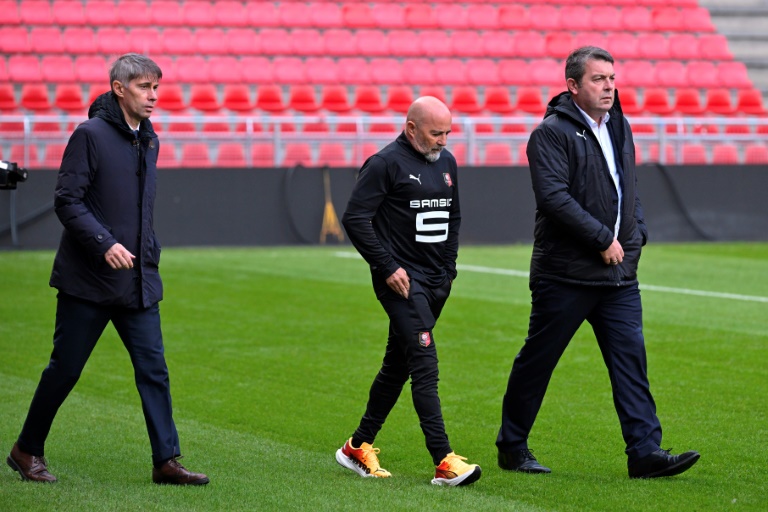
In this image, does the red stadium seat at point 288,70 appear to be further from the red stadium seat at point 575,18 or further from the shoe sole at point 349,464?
the shoe sole at point 349,464

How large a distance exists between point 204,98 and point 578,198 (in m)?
16.7

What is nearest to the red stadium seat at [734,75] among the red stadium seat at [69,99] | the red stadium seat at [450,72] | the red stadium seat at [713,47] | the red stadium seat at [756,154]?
the red stadium seat at [713,47]

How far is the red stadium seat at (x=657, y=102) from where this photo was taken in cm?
2373

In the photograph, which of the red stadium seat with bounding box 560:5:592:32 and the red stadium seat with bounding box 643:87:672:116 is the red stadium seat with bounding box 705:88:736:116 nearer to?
the red stadium seat with bounding box 643:87:672:116

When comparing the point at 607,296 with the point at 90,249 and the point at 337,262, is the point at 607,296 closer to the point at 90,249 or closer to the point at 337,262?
the point at 90,249

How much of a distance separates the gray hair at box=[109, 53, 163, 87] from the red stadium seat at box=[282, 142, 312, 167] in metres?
12.9

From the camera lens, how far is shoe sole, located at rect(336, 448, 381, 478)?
19.5ft

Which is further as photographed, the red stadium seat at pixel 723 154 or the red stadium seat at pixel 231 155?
the red stadium seat at pixel 723 154

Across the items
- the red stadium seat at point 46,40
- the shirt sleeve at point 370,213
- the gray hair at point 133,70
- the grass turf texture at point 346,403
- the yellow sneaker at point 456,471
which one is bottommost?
the grass turf texture at point 346,403

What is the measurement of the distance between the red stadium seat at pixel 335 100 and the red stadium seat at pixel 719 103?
7309 mm

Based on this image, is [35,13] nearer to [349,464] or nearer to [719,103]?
[719,103]

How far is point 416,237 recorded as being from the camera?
19.1 feet

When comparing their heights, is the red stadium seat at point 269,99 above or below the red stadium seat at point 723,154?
above

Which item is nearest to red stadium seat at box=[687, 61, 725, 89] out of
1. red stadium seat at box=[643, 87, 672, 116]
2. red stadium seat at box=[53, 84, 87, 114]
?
red stadium seat at box=[643, 87, 672, 116]
